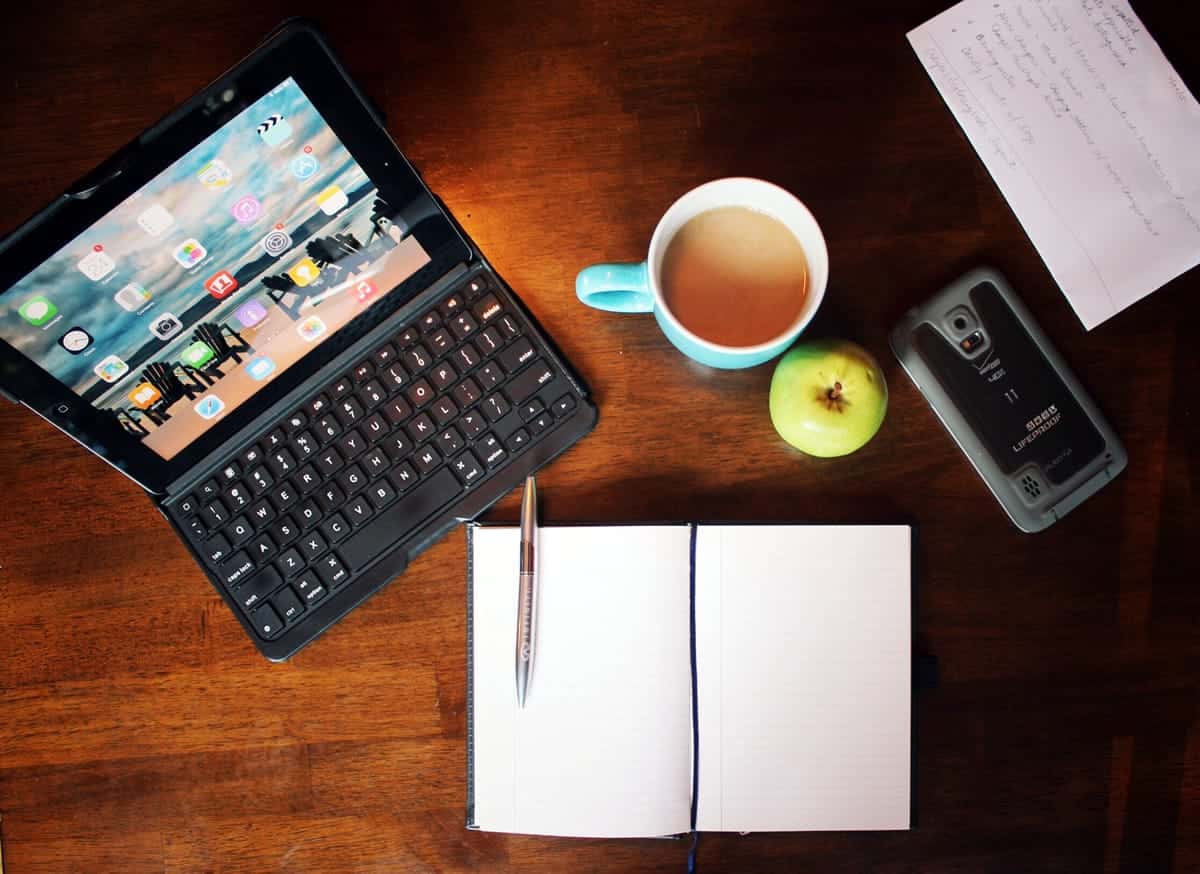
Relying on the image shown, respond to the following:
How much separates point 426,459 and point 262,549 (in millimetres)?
148

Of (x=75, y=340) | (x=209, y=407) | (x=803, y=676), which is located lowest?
(x=803, y=676)

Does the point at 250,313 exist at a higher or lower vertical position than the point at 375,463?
higher

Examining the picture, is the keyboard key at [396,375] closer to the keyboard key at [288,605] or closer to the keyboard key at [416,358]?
the keyboard key at [416,358]

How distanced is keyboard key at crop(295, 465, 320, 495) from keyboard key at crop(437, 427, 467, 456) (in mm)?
102

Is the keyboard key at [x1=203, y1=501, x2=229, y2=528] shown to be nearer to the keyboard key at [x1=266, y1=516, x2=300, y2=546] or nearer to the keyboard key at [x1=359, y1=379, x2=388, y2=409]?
the keyboard key at [x1=266, y1=516, x2=300, y2=546]

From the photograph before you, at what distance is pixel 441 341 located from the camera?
0.69 metres

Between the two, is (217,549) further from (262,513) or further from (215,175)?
(215,175)

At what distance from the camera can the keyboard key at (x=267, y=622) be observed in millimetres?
679

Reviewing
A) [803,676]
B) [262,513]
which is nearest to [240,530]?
[262,513]

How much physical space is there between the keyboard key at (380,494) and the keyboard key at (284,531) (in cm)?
6

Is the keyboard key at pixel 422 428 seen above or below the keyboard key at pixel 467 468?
above

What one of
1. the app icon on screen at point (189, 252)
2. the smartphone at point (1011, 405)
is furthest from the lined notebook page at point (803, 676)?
the app icon on screen at point (189, 252)

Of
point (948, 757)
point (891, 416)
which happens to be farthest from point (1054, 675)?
point (891, 416)

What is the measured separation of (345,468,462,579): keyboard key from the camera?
68 cm
